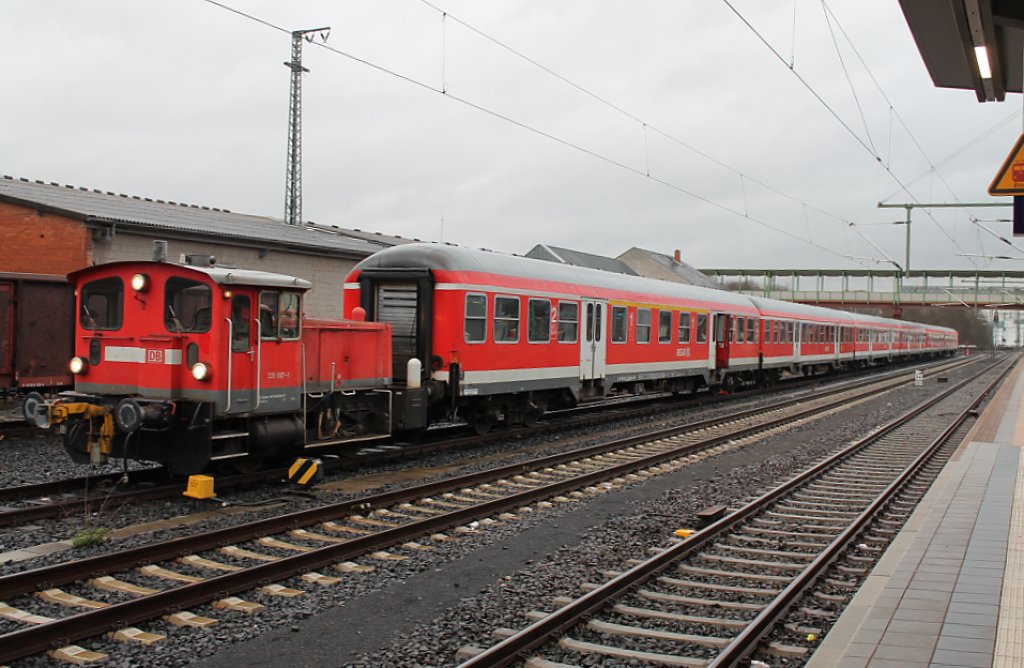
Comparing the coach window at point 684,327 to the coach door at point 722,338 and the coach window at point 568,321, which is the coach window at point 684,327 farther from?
the coach window at point 568,321

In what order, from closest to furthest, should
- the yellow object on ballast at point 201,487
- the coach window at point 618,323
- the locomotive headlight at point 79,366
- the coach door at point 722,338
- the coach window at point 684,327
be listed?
the yellow object on ballast at point 201,487
the locomotive headlight at point 79,366
the coach window at point 618,323
the coach window at point 684,327
the coach door at point 722,338

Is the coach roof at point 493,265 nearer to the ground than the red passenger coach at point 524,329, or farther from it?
farther from it

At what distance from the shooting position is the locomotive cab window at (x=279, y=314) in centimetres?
1026

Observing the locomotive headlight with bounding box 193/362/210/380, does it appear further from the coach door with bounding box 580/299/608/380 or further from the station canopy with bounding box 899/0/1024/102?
the coach door with bounding box 580/299/608/380

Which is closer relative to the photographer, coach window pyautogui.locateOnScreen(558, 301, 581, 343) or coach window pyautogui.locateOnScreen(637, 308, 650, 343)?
coach window pyautogui.locateOnScreen(558, 301, 581, 343)

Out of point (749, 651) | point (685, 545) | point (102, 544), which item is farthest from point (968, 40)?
point (102, 544)

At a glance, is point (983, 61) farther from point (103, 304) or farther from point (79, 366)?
point (79, 366)

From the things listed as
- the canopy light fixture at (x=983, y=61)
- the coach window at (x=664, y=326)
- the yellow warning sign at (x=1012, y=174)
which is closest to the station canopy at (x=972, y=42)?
the canopy light fixture at (x=983, y=61)

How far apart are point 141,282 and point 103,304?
0.84 m

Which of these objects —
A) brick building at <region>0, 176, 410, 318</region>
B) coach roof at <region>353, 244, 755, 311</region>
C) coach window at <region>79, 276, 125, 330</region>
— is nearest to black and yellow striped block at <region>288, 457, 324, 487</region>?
coach window at <region>79, 276, 125, 330</region>

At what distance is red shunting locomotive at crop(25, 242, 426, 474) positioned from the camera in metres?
9.52

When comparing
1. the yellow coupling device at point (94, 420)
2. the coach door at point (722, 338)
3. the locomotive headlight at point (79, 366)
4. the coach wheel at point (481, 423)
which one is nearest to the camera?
the yellow coupling device at point (94, 420)

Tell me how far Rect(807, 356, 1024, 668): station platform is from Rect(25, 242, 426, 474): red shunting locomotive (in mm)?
7055

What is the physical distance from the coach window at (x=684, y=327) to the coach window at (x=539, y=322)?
23.1 feet
